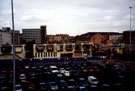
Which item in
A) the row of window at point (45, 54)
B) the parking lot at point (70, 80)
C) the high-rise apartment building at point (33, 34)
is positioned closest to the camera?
the parking lot at point (70, 80)

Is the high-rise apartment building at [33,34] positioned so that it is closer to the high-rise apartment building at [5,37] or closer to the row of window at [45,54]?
the high-rise apartment building at [5,37]

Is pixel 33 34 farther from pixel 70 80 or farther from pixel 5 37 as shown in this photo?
pixel 70 80

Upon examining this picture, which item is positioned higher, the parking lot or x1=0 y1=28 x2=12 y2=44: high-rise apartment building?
x1=0 y1=28 x2=12 y2=44: high-rise apartment building

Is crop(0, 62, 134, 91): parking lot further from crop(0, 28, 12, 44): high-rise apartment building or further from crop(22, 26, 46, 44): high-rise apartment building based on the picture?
crop(22, 26, 46, 44): high-rise apartment building

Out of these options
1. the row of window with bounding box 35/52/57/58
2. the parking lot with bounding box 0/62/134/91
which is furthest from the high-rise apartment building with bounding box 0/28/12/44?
the parking lot with bounding box 0/62/134/91

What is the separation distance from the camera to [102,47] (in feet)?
166

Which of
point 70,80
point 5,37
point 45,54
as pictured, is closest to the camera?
point 70,80

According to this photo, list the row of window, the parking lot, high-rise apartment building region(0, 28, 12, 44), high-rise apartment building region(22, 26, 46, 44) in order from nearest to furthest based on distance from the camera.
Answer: the parking lot → the row of window → high-rise apartment building region(0, 28, 12, 44) → high-rise apartment building region(22, 26, 46, 44)

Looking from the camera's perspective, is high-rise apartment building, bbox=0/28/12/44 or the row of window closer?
the row of window

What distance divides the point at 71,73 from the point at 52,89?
316 inches

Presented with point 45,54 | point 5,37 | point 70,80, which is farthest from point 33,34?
point 70,80

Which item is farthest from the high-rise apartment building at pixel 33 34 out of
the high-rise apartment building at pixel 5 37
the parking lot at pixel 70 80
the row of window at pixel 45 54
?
the parking lot at pixel 70 80

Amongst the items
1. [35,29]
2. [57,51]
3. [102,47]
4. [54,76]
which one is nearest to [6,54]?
[57,51]

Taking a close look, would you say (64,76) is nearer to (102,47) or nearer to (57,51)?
(57,51)
